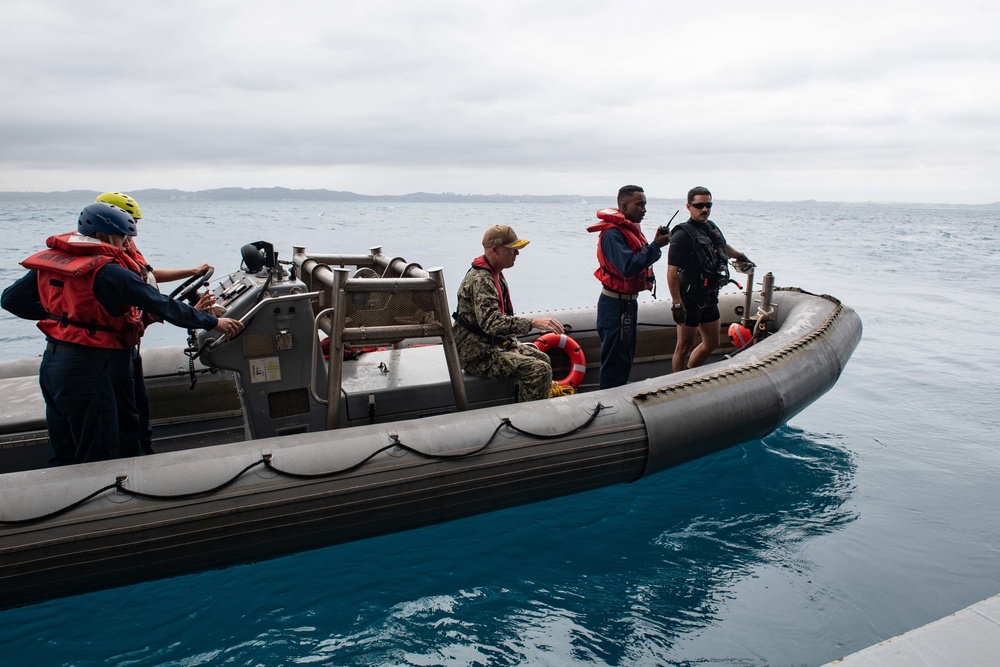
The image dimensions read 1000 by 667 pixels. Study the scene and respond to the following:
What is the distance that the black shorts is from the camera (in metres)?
4.73

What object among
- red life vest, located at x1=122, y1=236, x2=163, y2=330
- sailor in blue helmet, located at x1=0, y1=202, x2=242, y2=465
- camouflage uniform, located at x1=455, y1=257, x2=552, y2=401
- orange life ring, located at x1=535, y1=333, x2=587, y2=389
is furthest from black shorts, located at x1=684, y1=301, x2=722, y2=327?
red life vest, located at x1=122, y1=236, x2=163, y2=330

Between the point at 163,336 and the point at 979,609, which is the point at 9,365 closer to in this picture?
the point at 979,609

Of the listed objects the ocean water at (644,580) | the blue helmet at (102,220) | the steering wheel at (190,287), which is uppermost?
the blue helmet at (102,220)

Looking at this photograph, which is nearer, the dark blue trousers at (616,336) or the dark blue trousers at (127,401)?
the dark blue trousers at (127,401)

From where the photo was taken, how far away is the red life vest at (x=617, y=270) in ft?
13.6

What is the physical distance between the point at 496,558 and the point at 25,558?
211cm

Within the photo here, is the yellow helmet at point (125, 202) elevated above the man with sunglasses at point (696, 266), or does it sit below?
above

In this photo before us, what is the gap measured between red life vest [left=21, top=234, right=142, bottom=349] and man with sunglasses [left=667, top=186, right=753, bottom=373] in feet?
10.6

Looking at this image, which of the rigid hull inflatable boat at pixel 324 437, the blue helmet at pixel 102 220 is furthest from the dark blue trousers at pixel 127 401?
the blue helmet at pixel 102 220

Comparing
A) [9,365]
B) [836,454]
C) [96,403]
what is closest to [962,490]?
[836,454]

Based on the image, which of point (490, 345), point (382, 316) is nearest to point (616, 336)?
point (490, 345)

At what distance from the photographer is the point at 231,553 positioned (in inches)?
115

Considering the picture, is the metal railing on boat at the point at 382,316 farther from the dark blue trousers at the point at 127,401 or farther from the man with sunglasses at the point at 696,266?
the man with sunglasses at the point at 696,266

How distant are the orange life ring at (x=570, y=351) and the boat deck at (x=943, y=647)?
8.47ft
